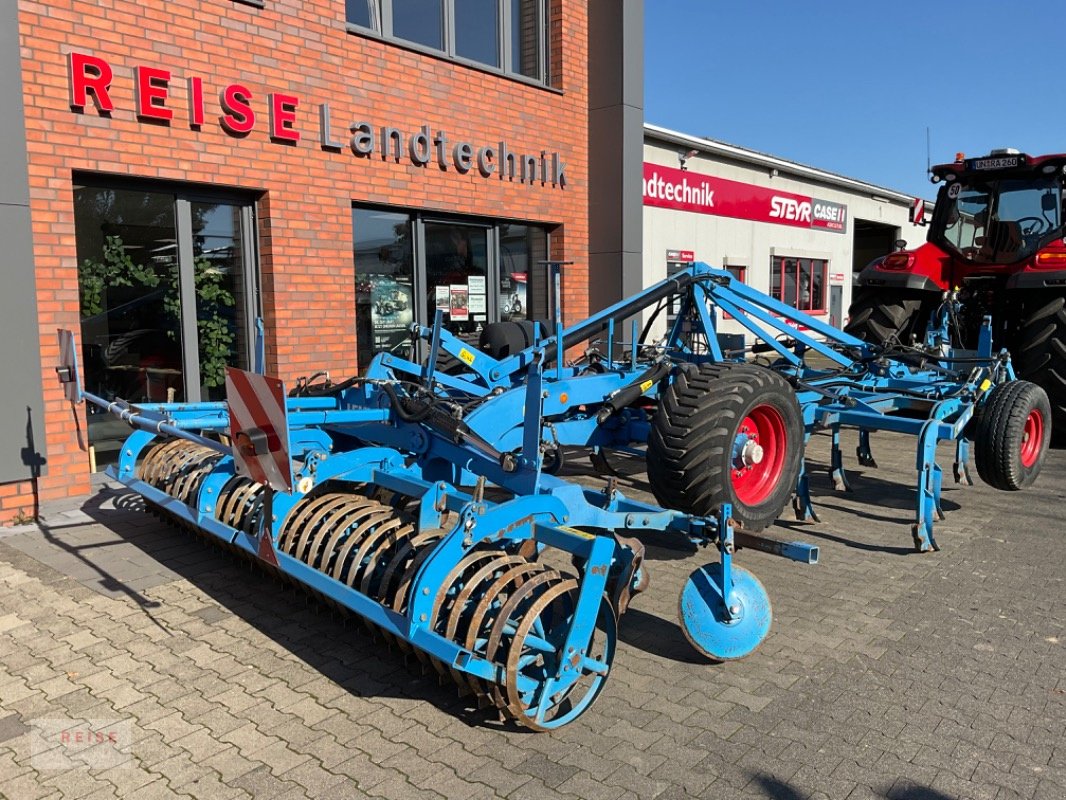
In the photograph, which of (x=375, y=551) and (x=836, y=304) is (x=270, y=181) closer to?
(x=375, y=551)

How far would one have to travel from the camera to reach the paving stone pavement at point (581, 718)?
9.59 ft

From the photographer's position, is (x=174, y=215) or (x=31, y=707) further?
(x=174, y=215)

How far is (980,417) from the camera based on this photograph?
20.3ft

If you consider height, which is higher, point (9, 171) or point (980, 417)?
point (9, 171)

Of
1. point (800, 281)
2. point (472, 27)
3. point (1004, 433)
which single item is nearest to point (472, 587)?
point (1004, 433)

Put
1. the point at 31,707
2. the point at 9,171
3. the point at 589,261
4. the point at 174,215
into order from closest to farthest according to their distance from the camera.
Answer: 1. the point at 31,707
2. the point at 9,171
3. the point at 174,215
4. the point at 589,261

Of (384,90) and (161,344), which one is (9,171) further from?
(384,90)

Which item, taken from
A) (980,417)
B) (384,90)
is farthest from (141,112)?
(980,417)

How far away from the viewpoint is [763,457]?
17.3 ft

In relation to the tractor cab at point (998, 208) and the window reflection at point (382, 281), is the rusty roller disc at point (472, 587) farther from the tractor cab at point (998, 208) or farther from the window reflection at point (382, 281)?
the tractor cab at point (998, 208)

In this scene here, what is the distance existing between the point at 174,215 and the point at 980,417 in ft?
20.9

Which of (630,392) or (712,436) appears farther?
(630,392)

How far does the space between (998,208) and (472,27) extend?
6.13 meters

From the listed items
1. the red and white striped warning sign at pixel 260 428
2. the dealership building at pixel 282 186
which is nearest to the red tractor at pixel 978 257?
the dealership building at pixel 282 186
